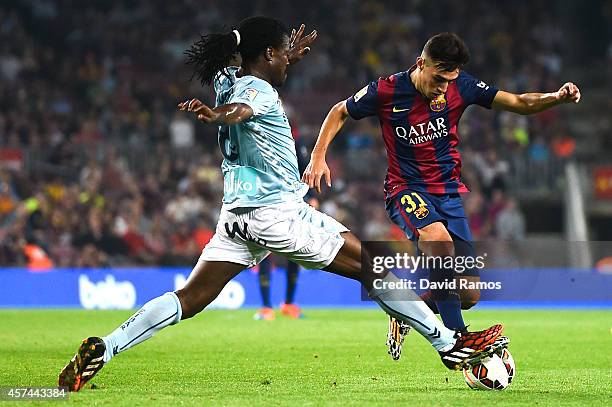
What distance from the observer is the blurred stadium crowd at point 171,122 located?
65.7 ft

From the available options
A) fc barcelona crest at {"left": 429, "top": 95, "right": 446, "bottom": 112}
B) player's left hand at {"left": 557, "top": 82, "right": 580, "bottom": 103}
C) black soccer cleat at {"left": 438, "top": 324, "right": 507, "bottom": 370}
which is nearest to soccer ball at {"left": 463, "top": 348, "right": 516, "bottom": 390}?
black soccer cleat at {"left": 438, "top": 324, "right": 507, "bottom": 370}

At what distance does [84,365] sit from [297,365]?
2397 millimetres

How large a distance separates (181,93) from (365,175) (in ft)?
15.3

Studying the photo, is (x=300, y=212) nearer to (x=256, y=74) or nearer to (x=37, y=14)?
(x=256, y=74)

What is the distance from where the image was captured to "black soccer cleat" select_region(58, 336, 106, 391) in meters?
6.71

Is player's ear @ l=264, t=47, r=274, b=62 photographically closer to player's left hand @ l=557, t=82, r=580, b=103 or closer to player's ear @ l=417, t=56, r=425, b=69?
player's ear @ l=417, t=56, r=425, b=69

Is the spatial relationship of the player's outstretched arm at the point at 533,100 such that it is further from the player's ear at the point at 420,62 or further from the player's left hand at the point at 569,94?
the player's ear at the point at 420,62

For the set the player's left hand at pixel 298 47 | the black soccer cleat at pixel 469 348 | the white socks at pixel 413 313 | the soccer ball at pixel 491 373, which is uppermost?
the player's left hand at pixel 298 47

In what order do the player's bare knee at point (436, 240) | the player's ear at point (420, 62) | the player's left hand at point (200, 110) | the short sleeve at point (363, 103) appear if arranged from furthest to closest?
the short sleeve at point (363, 103) → the player's bare knee at point (436, 240) → the player's ear at point (420, 62) → the player's left hand at point (200, 110)

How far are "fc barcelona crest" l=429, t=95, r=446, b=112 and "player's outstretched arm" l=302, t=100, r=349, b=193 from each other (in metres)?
0.61

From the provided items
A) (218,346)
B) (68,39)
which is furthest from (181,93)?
(218,346)

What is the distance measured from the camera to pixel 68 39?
84.0ft

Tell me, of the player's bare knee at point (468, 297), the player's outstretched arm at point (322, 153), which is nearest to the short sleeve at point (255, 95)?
the player's outstretched arm at point (322, 153)

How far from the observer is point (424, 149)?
28.2ft
